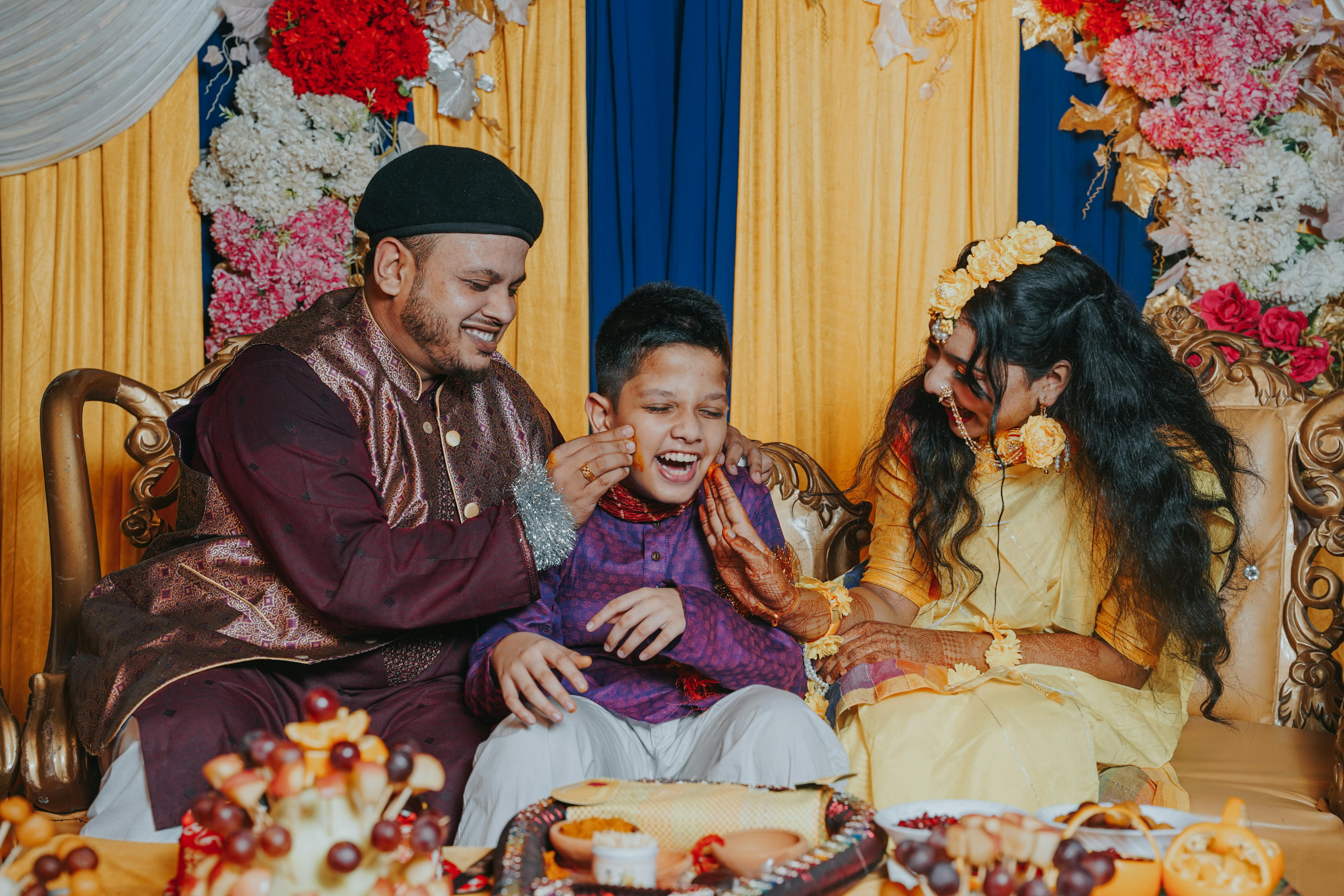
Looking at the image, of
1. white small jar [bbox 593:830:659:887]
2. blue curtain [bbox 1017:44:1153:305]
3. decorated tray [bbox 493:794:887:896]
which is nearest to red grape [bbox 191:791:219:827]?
decorated tray [bbox 493:794:887:896]

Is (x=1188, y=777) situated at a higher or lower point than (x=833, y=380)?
lower

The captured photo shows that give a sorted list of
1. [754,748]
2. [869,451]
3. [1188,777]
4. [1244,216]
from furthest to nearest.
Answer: [1244,216] → [869,451] → [1188,777] → [754,748]

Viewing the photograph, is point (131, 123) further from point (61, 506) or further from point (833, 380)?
point (833, 380)

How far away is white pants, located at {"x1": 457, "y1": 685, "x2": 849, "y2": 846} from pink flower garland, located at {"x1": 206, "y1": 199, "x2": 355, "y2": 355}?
2.27 metres

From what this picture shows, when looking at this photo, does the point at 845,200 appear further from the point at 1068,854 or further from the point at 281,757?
the point at 281,757

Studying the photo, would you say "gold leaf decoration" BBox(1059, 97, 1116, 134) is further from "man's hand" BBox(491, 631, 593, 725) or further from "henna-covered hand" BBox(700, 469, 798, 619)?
"man's hand" BBox(491, 631, 593, 725)

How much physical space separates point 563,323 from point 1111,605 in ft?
7.39

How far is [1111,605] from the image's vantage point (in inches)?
92.9

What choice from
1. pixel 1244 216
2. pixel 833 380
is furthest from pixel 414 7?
pixel 1244 216

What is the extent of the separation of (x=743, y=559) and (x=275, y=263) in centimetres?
244

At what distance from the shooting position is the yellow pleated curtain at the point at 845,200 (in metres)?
3.71

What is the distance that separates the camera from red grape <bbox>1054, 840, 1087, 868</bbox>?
44.8 inches

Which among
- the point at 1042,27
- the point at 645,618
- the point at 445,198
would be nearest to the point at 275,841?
the point at 645,618

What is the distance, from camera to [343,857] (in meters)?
1.05
